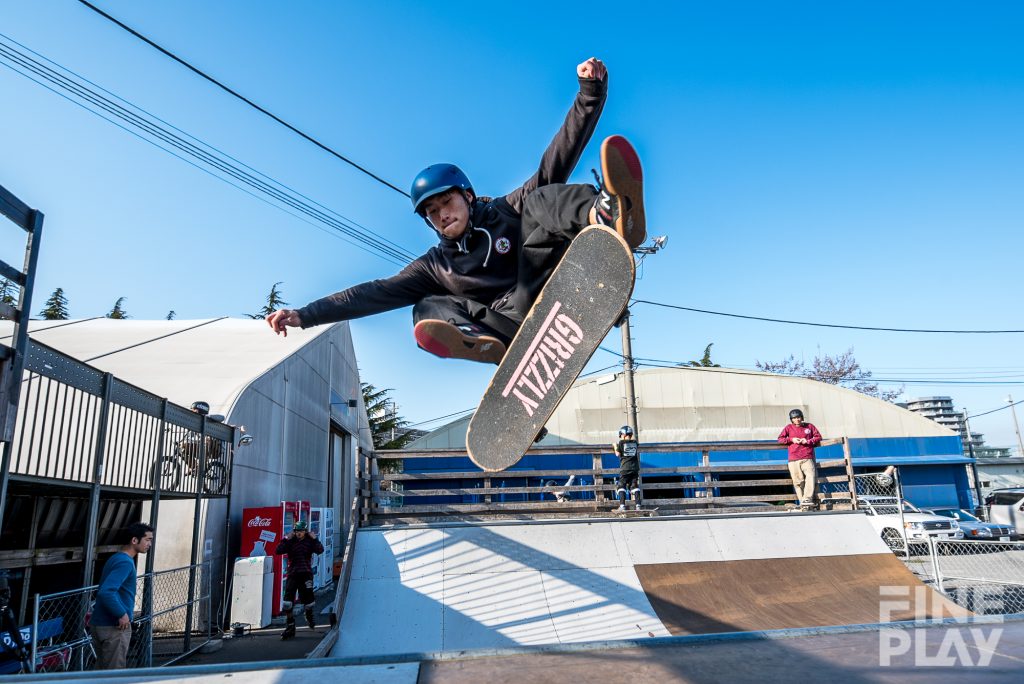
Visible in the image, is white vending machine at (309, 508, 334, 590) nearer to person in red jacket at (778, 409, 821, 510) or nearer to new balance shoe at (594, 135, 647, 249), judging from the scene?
person in red jacket at (778, 409, 821, 510)

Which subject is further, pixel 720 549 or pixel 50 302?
pixel 50 302

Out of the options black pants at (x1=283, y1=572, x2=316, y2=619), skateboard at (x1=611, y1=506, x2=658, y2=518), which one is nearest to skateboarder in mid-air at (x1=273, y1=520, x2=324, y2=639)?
black pants at (x1=283, y1=572, x2=316, y2=619)

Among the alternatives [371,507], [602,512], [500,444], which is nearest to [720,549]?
[602,512]

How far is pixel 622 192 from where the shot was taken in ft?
10.3

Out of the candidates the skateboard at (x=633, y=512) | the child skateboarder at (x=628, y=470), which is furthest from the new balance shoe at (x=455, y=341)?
the child skateboarder at (x=628, y=470)

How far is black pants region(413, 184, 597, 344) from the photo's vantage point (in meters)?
3.51

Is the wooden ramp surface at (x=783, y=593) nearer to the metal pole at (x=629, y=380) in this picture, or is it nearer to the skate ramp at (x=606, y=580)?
the skate ramp at (x=606, y=580)

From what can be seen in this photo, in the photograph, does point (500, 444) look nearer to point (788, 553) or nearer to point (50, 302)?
point (788, 553)

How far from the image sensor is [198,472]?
8180 millimetres

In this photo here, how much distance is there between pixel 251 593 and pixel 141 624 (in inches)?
124

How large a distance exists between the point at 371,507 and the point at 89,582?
395 cm

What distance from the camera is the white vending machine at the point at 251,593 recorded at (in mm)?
9414

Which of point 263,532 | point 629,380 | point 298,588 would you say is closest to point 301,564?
point 298,588

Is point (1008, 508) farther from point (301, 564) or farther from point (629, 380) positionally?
point (301, 564)
